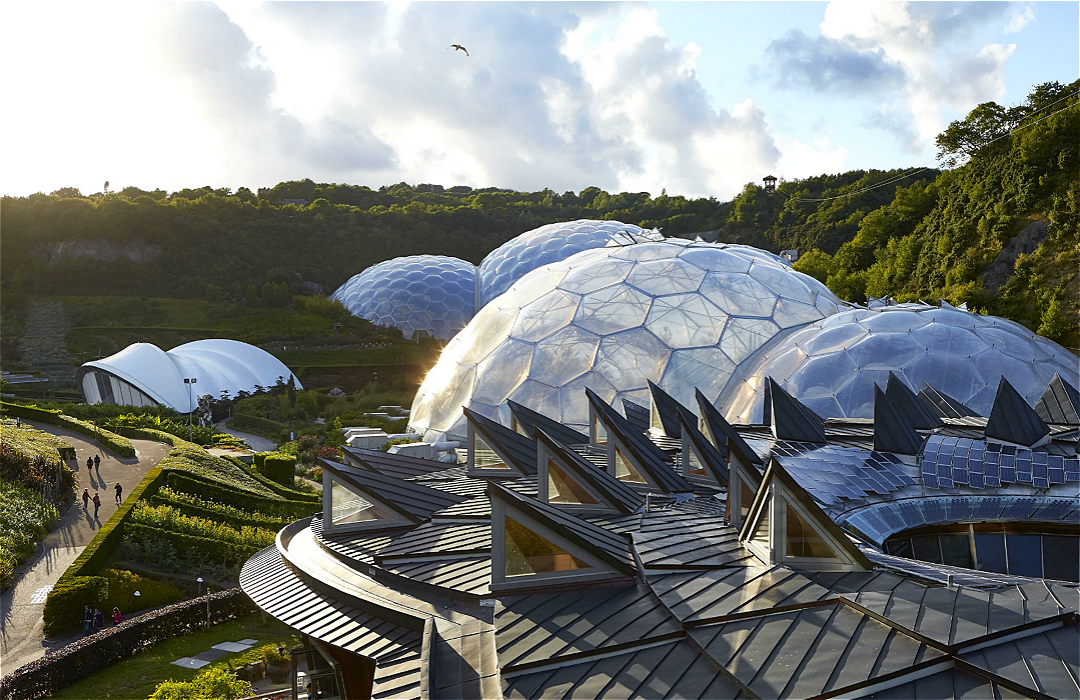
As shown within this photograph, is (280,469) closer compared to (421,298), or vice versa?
(280,469)

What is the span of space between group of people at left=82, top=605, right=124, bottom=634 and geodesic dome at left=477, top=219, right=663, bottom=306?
4405 cm

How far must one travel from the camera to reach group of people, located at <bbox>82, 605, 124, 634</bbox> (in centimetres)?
1973

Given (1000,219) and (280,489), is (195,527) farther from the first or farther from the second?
(1000,219)

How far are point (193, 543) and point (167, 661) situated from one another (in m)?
6.24

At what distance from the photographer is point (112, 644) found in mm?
A: 18516

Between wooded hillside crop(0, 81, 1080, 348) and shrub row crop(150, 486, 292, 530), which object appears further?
wooded hillside crop(0, 81, 1080, 348)

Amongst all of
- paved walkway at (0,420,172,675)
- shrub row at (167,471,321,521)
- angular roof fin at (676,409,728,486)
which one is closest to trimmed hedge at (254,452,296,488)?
shrub row at (167,471,321,521)

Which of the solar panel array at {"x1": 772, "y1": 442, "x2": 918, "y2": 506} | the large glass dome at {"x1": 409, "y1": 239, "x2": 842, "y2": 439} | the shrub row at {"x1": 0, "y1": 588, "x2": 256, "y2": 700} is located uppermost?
the large glass dome at {"x1": 409, "y1": 239, "x2": 842, "y2": 439}

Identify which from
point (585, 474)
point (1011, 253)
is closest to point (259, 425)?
point (585, 474)

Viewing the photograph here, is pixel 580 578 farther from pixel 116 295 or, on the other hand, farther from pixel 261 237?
pixel 261 237

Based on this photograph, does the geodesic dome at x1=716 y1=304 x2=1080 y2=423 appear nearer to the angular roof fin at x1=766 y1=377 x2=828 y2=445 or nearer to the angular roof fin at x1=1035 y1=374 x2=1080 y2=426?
the angular roof fin at x1=1035 y1=374 x2=1080 y2=426

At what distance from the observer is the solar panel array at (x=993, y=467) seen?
13547 mm

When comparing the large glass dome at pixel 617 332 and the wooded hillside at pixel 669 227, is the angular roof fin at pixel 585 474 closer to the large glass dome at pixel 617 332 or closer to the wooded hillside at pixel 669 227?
the large glass dome at pixel 617 332

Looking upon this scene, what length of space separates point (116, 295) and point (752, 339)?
79.2m
